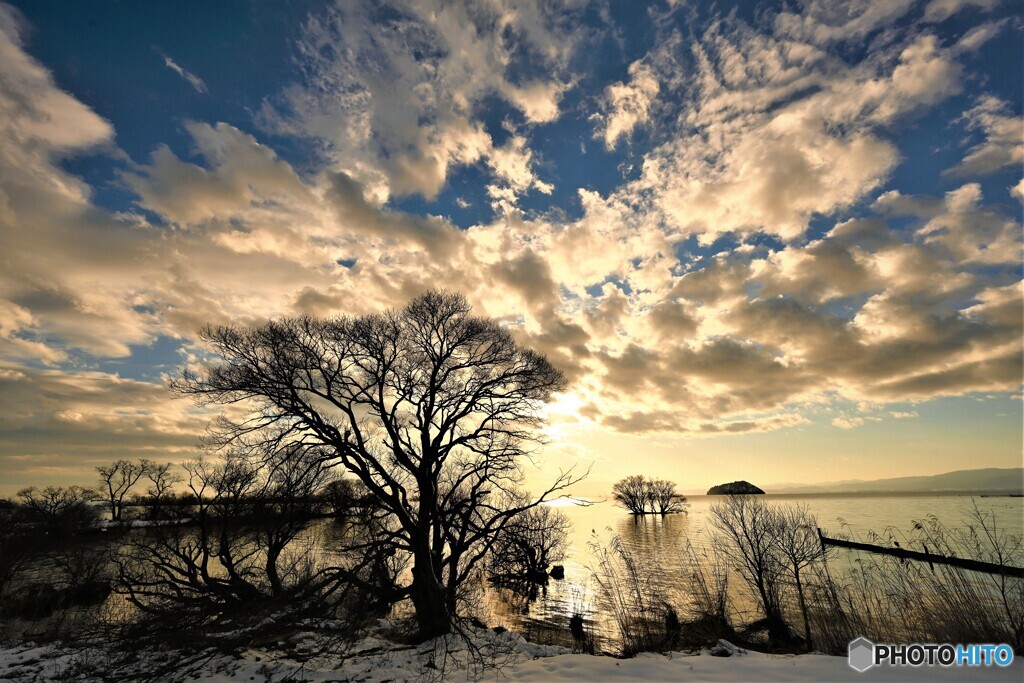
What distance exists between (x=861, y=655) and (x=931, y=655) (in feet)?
3.73

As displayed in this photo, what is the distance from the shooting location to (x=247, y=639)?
9.80 m

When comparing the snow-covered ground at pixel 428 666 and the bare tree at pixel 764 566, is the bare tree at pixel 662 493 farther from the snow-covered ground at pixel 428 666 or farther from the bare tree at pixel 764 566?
the snow-covered ground at pixel 428 666

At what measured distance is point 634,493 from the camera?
356ft

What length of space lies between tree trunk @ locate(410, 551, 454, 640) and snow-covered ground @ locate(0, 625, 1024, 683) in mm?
682

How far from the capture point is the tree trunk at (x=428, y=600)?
11.7 metres

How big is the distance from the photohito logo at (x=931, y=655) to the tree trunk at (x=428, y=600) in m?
9.02

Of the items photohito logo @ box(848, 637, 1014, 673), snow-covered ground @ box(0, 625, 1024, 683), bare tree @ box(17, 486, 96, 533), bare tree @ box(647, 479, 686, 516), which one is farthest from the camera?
bare tree @ box(647, 479, 686, 516)

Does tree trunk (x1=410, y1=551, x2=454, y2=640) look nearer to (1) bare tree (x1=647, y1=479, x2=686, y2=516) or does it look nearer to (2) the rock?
(2) the rock

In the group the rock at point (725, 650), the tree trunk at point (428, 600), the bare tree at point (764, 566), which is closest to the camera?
the rock at point (725, 650)

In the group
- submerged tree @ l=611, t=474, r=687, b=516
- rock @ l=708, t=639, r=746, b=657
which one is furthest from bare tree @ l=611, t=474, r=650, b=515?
rock @ l=708, t=639, r=746, b=657

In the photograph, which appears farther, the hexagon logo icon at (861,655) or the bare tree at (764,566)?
the bare tree at (764,566)

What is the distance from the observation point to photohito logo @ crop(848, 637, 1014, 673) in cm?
771

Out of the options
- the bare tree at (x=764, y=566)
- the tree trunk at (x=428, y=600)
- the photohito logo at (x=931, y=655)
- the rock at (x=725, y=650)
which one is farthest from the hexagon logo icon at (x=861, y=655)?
the tree trunk at (x=428, y=600)

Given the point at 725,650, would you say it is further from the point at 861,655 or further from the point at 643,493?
the point at 643,493
